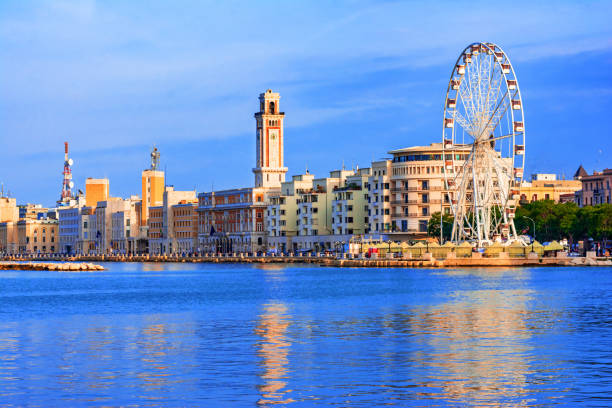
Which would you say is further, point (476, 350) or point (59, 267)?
point (59, 267)

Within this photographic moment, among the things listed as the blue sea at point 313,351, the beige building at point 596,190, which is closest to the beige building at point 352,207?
the beige building at point 596,190

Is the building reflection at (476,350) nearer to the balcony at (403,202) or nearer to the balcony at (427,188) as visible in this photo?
the balcony at (427,188)

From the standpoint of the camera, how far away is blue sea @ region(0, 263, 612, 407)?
32.5m

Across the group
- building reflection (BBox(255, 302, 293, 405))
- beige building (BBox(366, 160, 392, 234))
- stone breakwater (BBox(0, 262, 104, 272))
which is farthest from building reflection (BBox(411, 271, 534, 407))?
beige building (BBox(366, 160, 392, 234))

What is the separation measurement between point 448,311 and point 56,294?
4024 cm

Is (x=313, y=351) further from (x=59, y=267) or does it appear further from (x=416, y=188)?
(x=416, y=188)

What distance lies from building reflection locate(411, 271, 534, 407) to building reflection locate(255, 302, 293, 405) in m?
4.23

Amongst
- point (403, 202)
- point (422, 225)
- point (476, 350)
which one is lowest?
point (476, 350)

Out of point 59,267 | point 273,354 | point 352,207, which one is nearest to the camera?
point 273,354

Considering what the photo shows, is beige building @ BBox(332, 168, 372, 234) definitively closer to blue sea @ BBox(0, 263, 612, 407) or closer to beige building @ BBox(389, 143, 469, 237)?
beige building @ BBox(389, 143, 469, 237)

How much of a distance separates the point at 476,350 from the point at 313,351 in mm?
5986

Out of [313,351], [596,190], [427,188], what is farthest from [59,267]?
[313,351]

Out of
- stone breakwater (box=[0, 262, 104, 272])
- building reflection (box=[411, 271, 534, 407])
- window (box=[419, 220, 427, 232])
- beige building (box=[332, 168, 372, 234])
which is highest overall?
beige building (box=[332, 168, 372, 234])

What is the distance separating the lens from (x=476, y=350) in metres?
42.7
